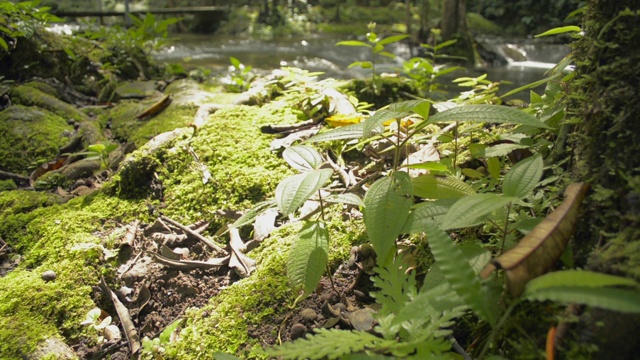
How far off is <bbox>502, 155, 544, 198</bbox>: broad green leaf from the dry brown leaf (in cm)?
8

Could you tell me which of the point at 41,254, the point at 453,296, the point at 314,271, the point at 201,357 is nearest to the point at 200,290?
the point at 201,357

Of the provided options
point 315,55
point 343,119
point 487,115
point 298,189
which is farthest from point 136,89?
point 315,55

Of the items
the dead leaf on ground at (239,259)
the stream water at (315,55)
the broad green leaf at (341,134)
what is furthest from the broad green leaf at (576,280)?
the stream water at (315,55)

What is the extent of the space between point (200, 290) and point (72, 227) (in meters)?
0.81

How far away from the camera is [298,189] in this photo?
135cm

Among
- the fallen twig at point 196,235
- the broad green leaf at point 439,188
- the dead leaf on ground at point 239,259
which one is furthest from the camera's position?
the fallen twig at point 196,235

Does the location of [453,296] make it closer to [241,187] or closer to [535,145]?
[535,145]

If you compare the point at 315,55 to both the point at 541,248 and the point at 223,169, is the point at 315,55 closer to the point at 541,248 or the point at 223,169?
the point at 223,169

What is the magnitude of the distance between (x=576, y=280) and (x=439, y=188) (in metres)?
0.69

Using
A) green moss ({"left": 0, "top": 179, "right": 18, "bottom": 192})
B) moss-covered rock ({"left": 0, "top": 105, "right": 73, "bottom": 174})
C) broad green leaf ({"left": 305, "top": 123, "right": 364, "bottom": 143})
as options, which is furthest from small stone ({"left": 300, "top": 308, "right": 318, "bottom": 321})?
moss-covered rock ({"left": 0, "top": 105, "right": 73, "bottom": 174})

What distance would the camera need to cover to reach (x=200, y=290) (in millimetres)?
1820

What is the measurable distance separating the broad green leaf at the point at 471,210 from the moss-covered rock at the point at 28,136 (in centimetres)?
291

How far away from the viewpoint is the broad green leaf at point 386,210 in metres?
1.30

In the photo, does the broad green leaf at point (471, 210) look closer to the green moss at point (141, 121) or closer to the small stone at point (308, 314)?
the small stone at point (308, 314)
